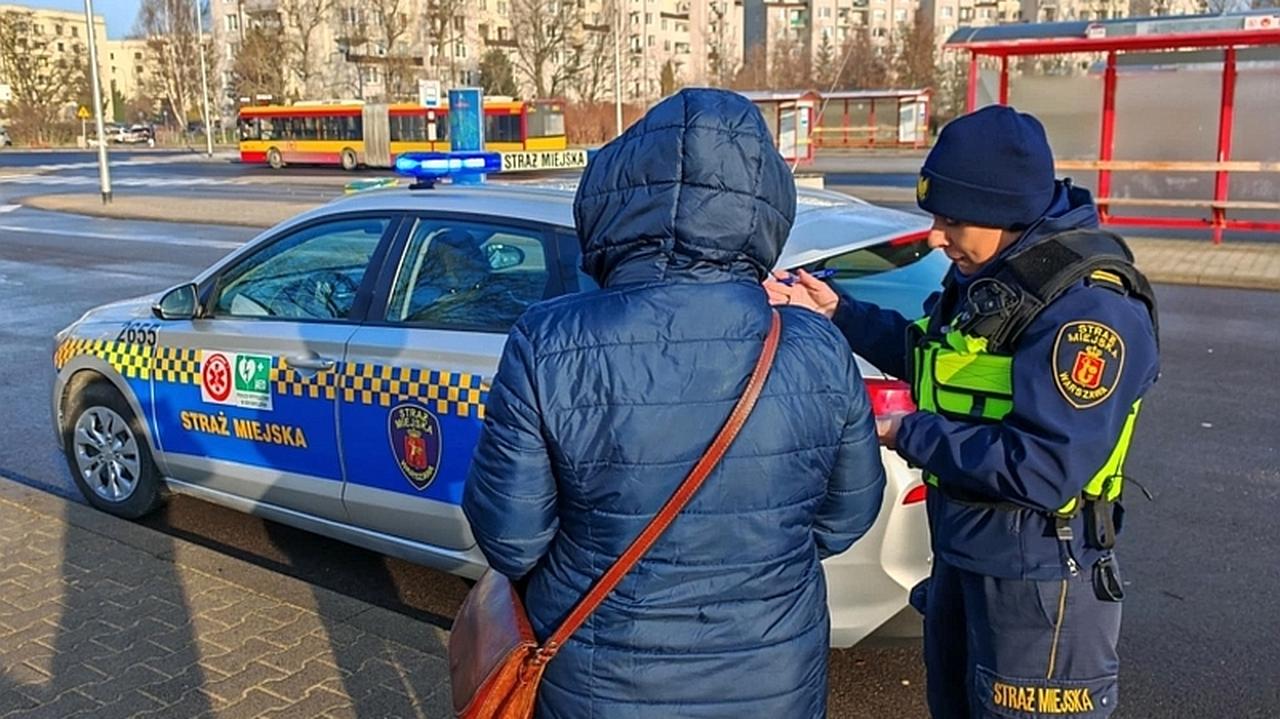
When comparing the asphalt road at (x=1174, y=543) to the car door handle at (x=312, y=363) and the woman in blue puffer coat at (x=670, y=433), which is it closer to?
the car door handle at (x=312, y=363)

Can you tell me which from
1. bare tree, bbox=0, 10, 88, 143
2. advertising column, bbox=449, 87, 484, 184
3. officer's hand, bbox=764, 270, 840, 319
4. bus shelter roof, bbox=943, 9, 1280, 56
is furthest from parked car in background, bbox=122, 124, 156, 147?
officer's hand, bbox=764, 270, 840, 319

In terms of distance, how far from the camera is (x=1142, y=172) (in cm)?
1669

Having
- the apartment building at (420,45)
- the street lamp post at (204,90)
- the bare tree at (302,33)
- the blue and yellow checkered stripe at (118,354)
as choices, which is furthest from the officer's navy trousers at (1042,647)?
the bare tree at (302,33)

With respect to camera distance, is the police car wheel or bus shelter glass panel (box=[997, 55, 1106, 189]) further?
bus shelter glass panel (box=[997, 55, 1106, 189])

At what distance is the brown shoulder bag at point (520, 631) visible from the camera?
1865 mm

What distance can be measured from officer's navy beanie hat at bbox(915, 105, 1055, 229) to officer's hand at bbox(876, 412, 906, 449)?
1.35ft

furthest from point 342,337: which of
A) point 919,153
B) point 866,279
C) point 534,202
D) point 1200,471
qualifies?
point 919,153

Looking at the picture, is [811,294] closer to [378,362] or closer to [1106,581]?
[1106,581]

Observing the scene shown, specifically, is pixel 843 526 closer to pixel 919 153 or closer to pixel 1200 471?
pixel 1200 471

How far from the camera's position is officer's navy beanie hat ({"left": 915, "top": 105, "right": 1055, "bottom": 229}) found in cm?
226

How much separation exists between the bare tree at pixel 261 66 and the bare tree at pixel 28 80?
22.9m

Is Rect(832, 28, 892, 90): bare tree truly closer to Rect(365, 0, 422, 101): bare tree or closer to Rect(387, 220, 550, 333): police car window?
Rect(365, 0, 422, 101): bare tree

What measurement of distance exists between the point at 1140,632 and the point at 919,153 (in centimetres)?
4543

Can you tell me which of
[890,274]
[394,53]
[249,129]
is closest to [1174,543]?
[890,274]
